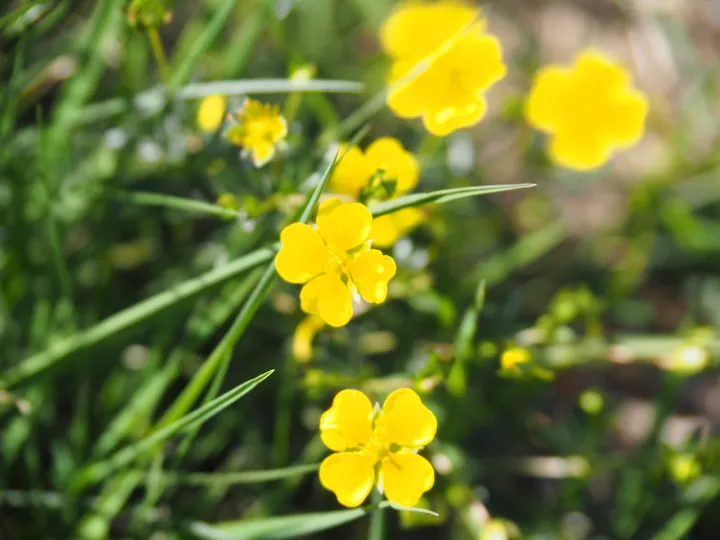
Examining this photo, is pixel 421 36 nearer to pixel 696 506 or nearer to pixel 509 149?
pixel 509 149

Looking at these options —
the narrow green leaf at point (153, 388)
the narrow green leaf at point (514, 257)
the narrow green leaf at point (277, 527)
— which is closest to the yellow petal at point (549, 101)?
the narrow green leaf at point (514, 257)

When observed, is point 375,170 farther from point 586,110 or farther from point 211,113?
point 586,110

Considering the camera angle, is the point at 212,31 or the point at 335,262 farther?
the point at 212,31

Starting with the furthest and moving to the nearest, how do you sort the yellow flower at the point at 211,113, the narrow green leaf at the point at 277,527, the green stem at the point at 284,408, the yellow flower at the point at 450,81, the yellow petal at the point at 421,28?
the yellow petal at the point at 421,28 → the yellow flower at the point at 211,113 → the green stem at the point at 284,408 → the yellow flower at the point at 450,81 → the narrow green leaf at the point at 277,527

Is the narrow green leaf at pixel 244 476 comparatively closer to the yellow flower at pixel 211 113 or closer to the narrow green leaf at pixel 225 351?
the narrow green leaf at pixel 225 351

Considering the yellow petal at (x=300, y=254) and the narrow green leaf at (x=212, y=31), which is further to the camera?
the narrow green leaf at (x=212, y=31)

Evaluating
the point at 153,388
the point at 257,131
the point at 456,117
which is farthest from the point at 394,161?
the point at 153,388

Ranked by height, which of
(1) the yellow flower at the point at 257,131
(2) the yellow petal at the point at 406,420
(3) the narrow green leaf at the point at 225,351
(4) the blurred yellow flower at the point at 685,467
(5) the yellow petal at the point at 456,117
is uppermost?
(1) the yellow flower at the point at 257,131
